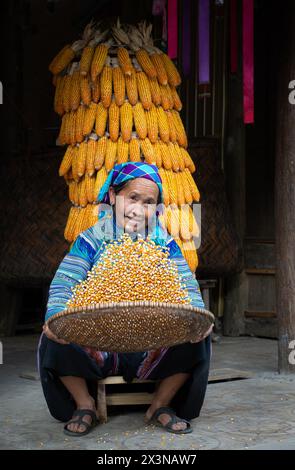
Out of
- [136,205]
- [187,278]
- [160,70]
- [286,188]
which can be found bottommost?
[187,278]

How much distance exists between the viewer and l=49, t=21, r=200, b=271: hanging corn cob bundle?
4676 mm

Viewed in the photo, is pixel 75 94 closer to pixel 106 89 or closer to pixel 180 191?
pixel 106 89

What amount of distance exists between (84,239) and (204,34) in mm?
1818

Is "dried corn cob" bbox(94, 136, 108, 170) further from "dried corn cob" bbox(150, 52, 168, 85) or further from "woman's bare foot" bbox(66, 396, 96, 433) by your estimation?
A: "woman's bare foot" bbox(66, 396, 96, 433)

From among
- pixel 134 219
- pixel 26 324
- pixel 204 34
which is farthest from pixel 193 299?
pixel 26 324

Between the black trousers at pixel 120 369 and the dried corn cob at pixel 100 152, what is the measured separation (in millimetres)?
1254

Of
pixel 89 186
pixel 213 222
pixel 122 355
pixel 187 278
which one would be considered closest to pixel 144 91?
pixel 89 186

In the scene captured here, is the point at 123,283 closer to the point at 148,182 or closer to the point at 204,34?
the point at 148,182

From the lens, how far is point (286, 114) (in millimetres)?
5191

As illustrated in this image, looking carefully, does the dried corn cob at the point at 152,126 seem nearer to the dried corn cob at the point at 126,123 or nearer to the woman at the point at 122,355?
the dried corn cob at the point at 126,123

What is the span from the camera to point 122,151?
466 cm

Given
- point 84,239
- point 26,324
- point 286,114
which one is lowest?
point 26,324

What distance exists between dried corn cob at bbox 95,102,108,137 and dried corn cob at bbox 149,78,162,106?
11.2 inches

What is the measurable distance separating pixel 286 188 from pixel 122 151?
115 cm
